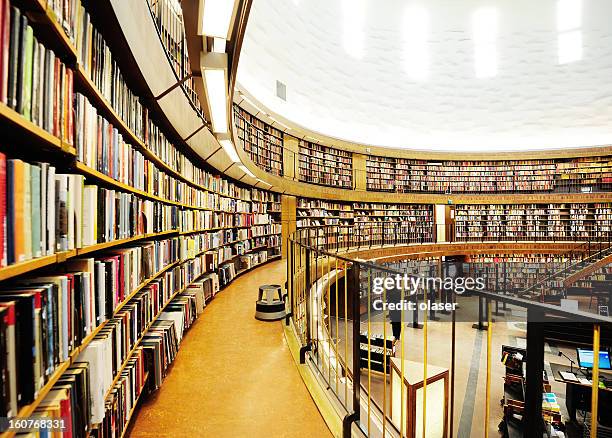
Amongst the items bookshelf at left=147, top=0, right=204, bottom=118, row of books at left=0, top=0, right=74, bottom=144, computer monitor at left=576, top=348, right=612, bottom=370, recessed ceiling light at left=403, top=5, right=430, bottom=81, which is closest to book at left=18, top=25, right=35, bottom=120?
row of books at left=0, top=0, right=74, bottom=144

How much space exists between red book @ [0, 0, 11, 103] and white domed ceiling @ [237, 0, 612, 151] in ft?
24.8

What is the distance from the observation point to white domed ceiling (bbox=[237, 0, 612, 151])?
951cm

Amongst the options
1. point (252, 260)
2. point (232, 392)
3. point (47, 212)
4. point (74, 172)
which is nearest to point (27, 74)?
point (47, 212)

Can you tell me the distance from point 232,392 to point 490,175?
1332 cm

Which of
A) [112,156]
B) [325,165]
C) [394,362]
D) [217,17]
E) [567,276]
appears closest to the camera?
[217,17]

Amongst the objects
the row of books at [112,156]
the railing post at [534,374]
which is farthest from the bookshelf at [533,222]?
the railing post at [534,374]

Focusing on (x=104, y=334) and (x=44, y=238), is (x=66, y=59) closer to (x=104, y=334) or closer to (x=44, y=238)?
(x=44, y=238)

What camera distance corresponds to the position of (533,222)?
497 inches

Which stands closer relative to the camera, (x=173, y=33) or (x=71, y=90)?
(x=71, y=90)

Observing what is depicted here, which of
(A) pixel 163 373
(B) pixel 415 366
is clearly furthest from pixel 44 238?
(B) pixel 415 366

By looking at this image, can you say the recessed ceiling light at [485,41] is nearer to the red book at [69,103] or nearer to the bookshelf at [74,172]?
the bookshelf at [74,172]

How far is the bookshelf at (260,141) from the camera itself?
7.26 meters

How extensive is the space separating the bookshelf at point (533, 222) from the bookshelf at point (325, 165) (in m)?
4.88

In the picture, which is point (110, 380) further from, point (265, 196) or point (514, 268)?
point (514, 268)
